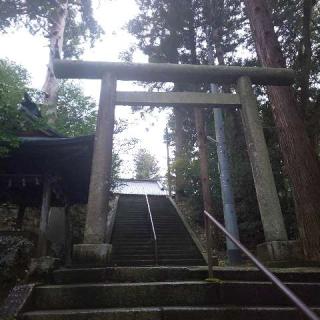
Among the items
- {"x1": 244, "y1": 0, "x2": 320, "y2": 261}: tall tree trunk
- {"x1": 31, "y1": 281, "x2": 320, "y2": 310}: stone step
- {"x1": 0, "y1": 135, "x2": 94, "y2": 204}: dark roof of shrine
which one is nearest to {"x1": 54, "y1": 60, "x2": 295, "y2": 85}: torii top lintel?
{"x1": 244, "y1": 0, "x2": 320, "y2": 261}: tall tree trunk

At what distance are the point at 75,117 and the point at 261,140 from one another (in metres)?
A: 11.2

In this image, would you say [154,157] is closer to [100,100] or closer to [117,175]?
[117,175]

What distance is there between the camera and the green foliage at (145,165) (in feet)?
130

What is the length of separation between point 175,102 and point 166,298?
3412mm

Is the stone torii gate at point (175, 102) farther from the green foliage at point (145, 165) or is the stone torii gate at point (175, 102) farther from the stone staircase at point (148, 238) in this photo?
the green foliage at point (145, 165)

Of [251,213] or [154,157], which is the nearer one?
[251,213]

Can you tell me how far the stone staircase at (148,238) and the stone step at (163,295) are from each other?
5.77 meters

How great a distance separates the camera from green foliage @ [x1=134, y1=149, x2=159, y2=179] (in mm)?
39688

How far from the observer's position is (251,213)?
41.8 ft

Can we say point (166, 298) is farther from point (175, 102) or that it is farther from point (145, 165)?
point (145, 165)

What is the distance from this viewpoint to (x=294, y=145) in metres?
5.88

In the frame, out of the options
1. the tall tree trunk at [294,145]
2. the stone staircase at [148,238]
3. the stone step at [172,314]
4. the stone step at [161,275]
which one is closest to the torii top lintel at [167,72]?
the tall tree trunk at [294,145]

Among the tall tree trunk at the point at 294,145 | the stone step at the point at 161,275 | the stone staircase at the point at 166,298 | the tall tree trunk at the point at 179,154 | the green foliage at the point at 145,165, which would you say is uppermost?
the green foliage at the point at 145,165

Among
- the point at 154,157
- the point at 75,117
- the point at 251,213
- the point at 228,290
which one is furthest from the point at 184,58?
the point at 154,157
